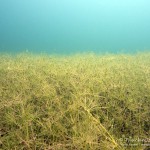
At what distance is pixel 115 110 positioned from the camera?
7.95ft

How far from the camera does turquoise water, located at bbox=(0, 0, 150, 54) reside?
92.3 meters

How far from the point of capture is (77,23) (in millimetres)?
123500

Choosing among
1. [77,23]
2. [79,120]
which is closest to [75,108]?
[79,120]

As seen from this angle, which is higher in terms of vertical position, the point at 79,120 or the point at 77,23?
the point at 77,23

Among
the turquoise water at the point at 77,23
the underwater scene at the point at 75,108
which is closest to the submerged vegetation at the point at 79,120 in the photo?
the underwater scene at the point at 75,108

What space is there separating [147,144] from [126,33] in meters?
115

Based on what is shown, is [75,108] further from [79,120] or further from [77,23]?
[77,23]

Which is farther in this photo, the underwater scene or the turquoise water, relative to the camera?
the turquoise water

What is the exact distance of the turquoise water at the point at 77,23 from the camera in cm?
9231

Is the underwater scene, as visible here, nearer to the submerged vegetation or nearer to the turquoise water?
the submerged vegetation

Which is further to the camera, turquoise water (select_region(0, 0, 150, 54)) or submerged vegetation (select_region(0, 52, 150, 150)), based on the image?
turquoise water (select_region(0, 0, 150, 54))

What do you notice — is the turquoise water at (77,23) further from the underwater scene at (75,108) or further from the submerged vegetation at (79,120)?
the submerged vegetation at (79,120)

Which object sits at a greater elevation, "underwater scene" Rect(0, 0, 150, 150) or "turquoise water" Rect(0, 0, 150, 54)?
"turquoise water" Rect(0, 0, 150, 54)

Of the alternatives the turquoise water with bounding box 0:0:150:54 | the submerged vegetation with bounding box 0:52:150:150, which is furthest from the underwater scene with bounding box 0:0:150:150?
the turquoise water with bounding box 0:0:150:54
